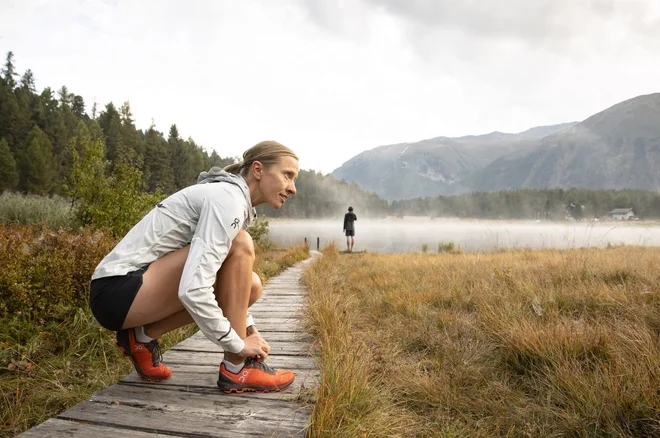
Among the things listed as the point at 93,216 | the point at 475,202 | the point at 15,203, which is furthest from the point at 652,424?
the point at 475,202

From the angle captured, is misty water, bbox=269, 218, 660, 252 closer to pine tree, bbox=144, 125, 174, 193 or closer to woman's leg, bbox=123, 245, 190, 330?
woman's leg, bbox=123, 245, 190, 330

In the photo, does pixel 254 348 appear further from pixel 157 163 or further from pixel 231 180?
pixel 157 163

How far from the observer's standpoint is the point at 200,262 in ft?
5.09

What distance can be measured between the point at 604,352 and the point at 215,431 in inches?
97.7

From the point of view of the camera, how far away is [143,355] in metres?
1.95

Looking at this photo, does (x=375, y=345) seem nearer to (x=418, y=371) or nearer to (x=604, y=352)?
(x=418, y=371)

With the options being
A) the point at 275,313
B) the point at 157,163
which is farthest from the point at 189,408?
the point at 157,163

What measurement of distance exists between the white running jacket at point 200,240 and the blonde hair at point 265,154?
0.51ft

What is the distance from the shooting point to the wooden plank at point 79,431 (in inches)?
56.4

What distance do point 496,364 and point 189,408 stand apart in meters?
2.10

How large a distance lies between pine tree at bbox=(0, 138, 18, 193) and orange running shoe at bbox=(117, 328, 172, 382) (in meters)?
46.8

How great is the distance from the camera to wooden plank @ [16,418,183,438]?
1.43 m

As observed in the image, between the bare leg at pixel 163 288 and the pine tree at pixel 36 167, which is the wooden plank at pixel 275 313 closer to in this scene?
the bare leg at pixel 163 288

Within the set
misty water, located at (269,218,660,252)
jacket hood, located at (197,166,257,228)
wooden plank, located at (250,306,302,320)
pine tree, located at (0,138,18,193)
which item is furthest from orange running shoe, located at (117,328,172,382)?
pine tree, located at (0,138,18,193)
